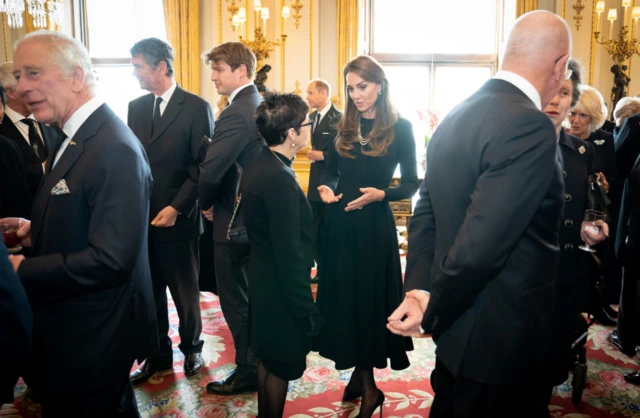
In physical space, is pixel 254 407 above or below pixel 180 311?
below

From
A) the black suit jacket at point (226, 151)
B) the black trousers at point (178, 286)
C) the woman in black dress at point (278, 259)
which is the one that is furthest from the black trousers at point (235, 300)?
the woman in black dress at point (278, 259)

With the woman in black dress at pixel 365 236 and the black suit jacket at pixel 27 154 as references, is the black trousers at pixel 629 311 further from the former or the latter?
the black suit jacket at pixel 27 154

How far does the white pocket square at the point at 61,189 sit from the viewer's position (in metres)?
1.57

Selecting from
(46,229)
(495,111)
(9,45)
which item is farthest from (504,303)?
(9,45)

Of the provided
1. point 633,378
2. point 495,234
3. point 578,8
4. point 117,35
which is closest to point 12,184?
point 495,234

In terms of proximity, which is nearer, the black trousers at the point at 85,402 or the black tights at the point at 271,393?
the black trousers at the point at 85,402

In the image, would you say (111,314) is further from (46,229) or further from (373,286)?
(373,286)

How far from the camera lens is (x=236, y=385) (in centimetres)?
295

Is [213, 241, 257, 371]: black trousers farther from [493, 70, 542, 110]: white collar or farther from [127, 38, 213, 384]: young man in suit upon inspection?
[493, 70, 542, 110]: white collar

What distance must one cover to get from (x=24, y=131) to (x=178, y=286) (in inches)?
56.7

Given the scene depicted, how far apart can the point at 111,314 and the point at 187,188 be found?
4.67 feet

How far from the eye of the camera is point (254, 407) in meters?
2.80

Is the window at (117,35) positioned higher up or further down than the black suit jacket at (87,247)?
higher up

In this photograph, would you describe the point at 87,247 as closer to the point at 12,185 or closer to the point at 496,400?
the point at 496,400
